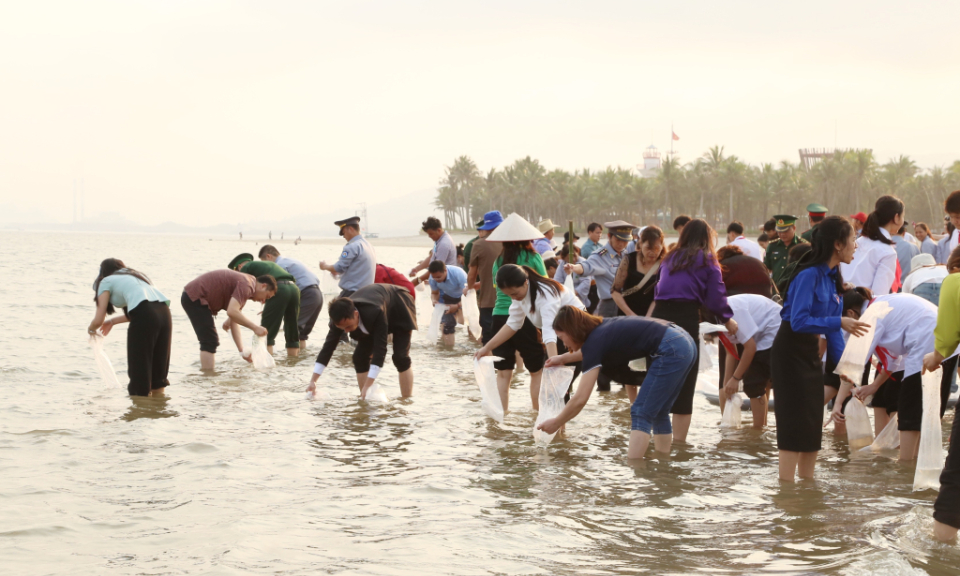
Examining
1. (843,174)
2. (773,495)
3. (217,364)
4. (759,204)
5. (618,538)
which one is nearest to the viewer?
(618,538)

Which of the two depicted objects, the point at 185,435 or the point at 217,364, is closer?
the point at 185,435

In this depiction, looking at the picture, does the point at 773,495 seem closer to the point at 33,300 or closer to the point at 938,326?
the point at 938,326

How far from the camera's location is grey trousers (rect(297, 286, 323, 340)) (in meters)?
11.8

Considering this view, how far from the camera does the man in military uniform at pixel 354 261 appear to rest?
10.4 metres

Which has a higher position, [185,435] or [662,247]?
[662,247]

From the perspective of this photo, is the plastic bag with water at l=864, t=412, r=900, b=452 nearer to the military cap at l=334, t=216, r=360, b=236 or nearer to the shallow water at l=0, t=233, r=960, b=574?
the shallow water at l=0, t=233, r=960, b=574

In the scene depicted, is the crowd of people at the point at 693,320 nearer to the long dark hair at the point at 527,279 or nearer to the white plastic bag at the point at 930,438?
the long dark hair at the point at 527,279

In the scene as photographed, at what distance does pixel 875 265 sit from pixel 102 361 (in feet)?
24.6

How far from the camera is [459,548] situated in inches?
168

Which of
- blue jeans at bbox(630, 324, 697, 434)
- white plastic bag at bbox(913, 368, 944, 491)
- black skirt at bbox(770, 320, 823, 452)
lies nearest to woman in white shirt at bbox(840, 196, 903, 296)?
white plastic bag at bbox(913, 368, 944, 491)

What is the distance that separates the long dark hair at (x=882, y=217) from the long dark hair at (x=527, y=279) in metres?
2.55

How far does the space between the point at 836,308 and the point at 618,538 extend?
1800 mm

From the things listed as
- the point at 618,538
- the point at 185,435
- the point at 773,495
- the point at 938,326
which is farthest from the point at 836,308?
the point at 185,435

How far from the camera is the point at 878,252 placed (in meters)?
6.53
